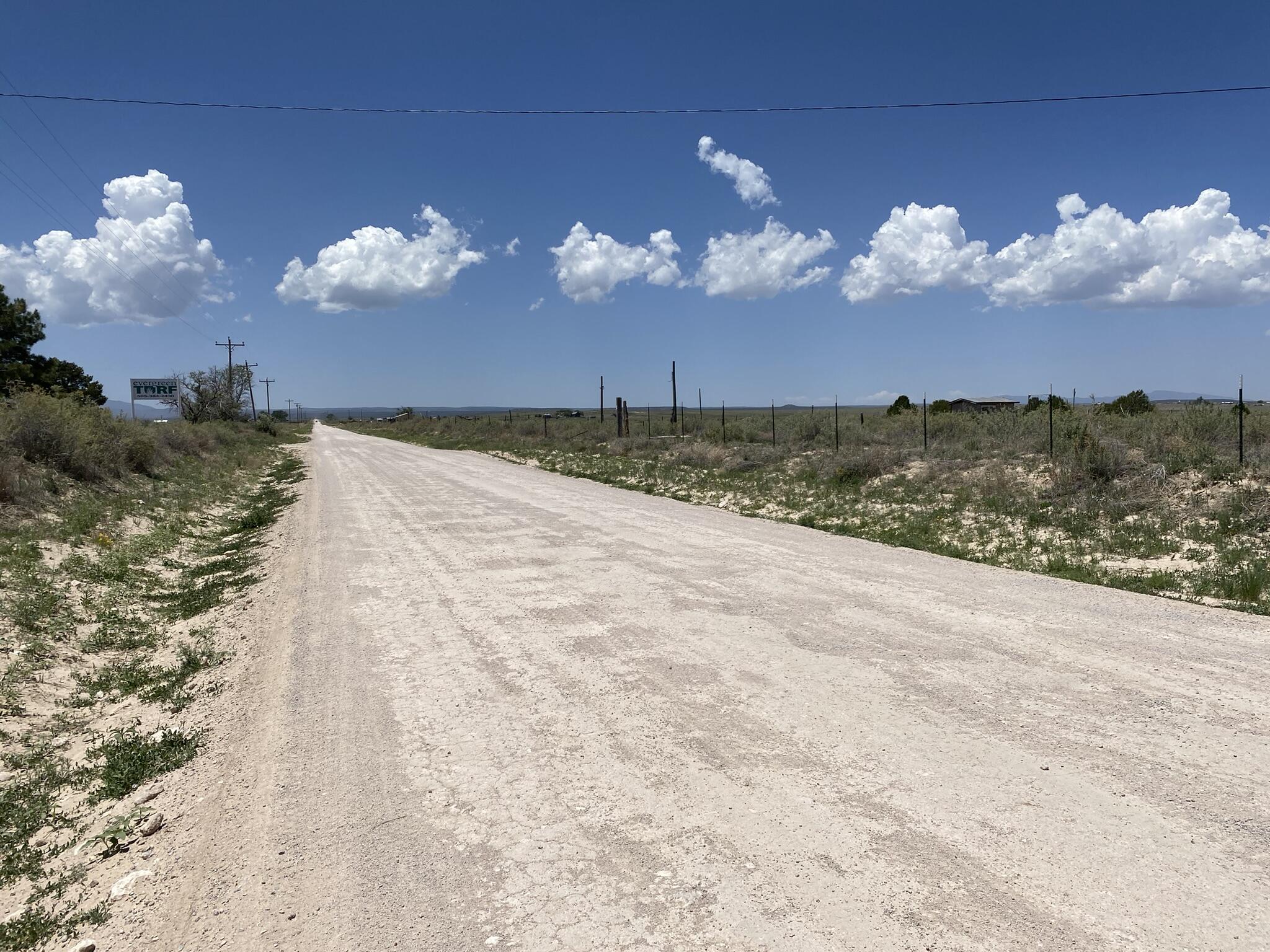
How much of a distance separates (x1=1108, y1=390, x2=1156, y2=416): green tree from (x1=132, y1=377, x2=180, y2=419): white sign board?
5121 cm

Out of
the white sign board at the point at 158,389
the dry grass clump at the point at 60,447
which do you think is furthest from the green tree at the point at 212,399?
the dry grass clump at the point at 60,447

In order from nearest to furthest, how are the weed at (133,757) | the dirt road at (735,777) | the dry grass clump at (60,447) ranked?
1. the dirt road at (735,777)
2. the weed at (133,757)
3. the dry grass clump at (60,447)

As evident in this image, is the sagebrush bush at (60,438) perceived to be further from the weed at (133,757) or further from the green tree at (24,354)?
the green tree at (24,354)

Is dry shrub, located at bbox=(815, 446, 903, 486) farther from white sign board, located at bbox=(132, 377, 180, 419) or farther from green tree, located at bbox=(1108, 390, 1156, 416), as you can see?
white sign board, located at bbox=(132, 377, 180, 419)

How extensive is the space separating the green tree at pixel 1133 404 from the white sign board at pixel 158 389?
2016 inches

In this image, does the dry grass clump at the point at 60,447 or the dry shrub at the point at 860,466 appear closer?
the dry grass clump at the point at 60,447

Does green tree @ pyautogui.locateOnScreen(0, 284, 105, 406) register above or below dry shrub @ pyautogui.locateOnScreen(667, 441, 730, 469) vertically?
above

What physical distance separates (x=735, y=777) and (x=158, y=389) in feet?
181

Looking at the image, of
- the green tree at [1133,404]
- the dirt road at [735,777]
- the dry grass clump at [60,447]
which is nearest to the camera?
the dirt road at [735,777]

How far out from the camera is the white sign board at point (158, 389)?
47469 mm

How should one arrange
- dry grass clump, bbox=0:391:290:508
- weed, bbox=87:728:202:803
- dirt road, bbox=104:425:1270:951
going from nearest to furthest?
1. dirt road, bbox=104:425:1270:951
2. weed, bbox=87:728:202:803
3. dry grass clump, bbox=0:391:290:508

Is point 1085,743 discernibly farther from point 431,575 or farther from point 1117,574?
point 431,575

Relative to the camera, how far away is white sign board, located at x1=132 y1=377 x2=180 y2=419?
4747 cm

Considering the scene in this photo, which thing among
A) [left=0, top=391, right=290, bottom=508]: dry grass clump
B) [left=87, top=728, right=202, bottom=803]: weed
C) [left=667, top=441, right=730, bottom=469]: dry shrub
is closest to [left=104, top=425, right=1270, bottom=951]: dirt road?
Answer: [left=87, top=728, right=202, bottom=803]: weed
